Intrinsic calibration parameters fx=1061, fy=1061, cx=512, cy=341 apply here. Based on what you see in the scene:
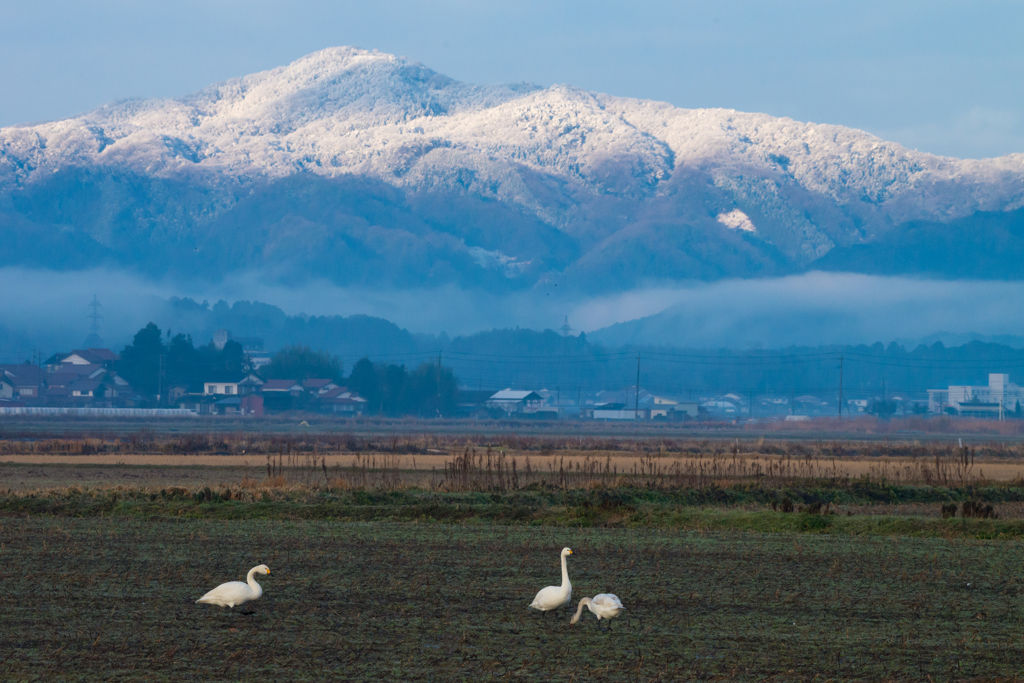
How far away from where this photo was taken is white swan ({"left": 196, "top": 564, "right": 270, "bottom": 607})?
51.0 feet

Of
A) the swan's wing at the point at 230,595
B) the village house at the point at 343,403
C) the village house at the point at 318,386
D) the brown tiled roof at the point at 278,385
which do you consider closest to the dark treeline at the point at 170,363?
the brown tiled roof at the point at 278,385

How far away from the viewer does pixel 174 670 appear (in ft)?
40.0

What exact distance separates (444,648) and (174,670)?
3.33 meters

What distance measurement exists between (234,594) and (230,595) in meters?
0.07

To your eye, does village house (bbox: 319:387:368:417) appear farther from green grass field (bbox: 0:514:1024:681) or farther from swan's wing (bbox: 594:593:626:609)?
swan's wing (bbox: 594:593:626:609)

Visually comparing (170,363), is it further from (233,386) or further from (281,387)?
(281,387)

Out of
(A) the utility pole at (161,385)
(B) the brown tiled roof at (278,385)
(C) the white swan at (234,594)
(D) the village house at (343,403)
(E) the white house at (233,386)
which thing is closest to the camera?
(C) the white swan at (234,594)

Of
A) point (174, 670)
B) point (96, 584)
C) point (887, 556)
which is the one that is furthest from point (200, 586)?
point (887, 556)

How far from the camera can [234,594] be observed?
1558cm

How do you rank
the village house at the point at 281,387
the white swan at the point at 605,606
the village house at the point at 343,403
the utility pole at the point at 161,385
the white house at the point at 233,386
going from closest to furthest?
1. the white swan at the point at 605,606
2. the utility pole at the point at 161,385
3. the white house at the point at 233,386
4. the village house at the point at 343,403
5. the village house at the point at 281,387

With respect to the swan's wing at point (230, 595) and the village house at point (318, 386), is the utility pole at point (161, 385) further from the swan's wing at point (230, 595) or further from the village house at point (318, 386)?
the swan's wing at point (230, 595)

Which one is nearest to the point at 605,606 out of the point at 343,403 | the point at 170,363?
the point at 343,403

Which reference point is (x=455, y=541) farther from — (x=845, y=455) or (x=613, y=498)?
(x=845, y=455)

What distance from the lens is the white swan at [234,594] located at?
1554 centimetres
